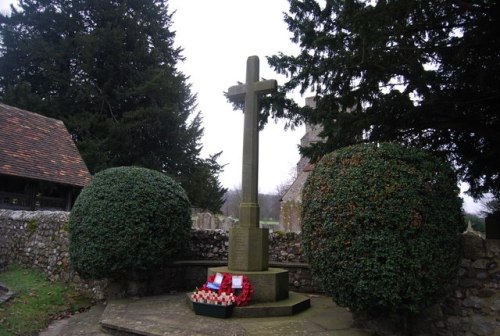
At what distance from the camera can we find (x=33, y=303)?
24.1 ft

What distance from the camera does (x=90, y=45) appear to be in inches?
851

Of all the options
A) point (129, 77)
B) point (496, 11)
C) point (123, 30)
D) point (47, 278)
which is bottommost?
point (47, 278)


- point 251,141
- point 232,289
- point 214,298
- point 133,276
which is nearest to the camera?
point 214,298

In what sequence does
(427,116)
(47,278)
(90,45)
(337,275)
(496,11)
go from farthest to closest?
(90,45) < (47,278) < (427,116) < (496,11) < (337,275)

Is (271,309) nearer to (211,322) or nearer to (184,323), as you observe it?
(211,322)

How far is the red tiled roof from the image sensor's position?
1365 centimetres

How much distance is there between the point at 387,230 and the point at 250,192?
3072mm

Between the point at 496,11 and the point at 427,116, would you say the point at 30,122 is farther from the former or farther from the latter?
the point at 496,11

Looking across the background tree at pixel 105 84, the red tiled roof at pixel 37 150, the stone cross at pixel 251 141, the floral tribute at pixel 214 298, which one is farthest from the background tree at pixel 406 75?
the background tree at pixel 105 84

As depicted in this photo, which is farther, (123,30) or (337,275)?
(123,30)

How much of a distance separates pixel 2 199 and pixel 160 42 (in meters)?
15.6

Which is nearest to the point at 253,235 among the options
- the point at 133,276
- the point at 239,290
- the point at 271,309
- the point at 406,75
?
the point at 239,290

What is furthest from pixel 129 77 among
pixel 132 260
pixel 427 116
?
pixel 427 116

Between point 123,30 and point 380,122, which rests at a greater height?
point 123,30
